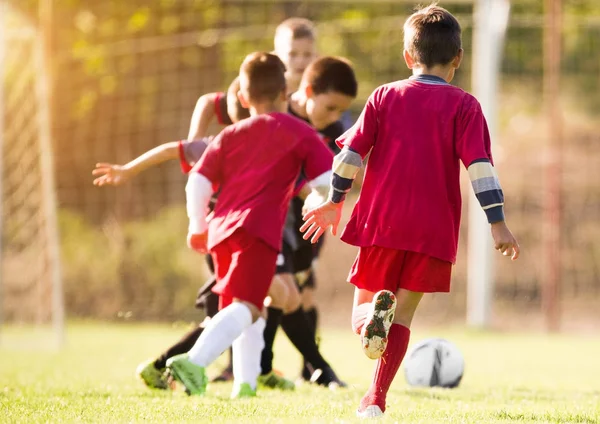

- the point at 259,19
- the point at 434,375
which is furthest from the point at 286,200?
the point at 259,19

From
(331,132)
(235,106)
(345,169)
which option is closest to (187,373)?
(345,169)

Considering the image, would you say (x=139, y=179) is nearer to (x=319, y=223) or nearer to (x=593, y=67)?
(x=593, y=67)

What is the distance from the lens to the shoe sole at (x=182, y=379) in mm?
4266

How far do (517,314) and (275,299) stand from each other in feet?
30.6

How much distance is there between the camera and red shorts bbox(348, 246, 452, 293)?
12.3ft

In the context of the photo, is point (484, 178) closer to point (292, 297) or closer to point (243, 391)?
point (243, 391)

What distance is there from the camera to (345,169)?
12.4 ft

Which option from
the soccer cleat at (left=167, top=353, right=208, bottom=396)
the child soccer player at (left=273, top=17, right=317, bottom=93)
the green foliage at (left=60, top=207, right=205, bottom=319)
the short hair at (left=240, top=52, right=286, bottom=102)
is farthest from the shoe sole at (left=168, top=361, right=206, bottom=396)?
the green foliage at (left=60, top=207, right=205, bottom=319)

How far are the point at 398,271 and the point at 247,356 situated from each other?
3.97 ft

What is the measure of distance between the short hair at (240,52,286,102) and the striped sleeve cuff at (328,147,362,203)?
96cm

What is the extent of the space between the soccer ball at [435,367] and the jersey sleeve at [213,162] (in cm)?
154

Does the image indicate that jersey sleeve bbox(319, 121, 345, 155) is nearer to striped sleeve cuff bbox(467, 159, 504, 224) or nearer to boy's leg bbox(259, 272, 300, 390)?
boy's leg bbox(259, 272, 300, 390)

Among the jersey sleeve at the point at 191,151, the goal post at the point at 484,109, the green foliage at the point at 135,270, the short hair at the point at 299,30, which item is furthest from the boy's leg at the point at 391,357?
the green foliage at the point at 135,270

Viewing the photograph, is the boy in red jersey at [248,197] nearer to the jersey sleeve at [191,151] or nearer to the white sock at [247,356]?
the white sock at [247,356]
